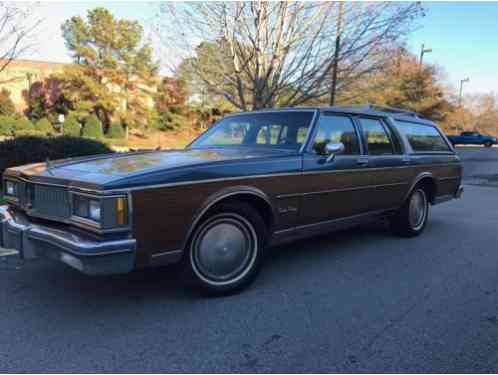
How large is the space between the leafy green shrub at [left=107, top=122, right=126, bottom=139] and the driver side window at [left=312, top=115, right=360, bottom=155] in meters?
30.2

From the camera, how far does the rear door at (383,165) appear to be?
4.60 meters

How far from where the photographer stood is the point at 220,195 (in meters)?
3.09

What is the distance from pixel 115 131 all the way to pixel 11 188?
99.0 ft

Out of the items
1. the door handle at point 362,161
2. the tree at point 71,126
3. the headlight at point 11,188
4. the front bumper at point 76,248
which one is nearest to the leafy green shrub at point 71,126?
the tree at point 71,126

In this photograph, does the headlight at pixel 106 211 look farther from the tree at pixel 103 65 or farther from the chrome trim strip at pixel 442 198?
the tree at pixel 103 65

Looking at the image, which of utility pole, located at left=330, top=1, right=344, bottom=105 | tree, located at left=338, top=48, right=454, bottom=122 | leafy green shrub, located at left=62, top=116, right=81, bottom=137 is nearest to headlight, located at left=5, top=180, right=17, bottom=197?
utility pole, located at left=330, top=1, right=344, bottom=105

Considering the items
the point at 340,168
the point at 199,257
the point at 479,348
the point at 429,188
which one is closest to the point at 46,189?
the point at 199,257

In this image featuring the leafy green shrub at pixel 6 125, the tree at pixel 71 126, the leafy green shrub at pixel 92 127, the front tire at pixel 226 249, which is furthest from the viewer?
the leafy green shrub at pixel 92 127

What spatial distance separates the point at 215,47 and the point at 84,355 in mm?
11012

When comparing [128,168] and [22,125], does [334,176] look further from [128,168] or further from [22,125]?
[22,125]

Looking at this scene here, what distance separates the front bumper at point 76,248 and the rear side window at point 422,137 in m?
3.99

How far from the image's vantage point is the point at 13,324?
2.75 metres

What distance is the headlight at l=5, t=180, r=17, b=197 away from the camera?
344 cm

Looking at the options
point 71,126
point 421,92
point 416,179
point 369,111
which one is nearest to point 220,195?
point 369,111
